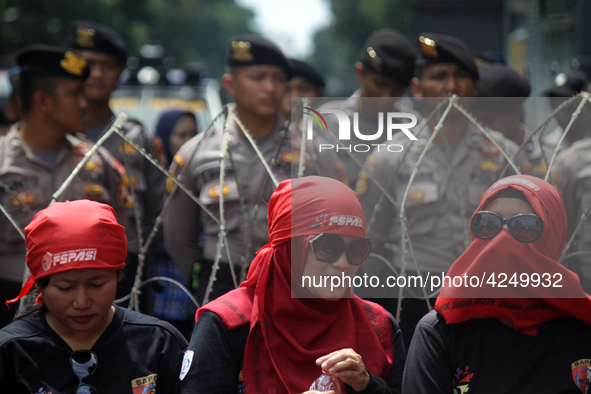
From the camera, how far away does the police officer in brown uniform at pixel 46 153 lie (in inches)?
123

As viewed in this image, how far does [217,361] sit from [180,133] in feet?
14.3

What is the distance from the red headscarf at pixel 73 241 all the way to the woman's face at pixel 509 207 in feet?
4.06

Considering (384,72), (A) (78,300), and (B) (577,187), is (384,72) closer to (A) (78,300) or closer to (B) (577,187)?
(B) (577,187)

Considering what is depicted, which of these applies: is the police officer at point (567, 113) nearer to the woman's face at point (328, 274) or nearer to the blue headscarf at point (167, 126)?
the woman's face at point (328, 274)

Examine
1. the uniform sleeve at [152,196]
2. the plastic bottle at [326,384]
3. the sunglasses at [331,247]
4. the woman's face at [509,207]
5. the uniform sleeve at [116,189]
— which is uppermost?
the uniform sleeve at [152,196]

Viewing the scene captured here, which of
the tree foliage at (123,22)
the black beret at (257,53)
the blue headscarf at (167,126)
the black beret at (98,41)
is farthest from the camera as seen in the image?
the tree foliage at (123,22)

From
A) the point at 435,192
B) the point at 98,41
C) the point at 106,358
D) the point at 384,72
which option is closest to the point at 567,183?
the point at 435,192

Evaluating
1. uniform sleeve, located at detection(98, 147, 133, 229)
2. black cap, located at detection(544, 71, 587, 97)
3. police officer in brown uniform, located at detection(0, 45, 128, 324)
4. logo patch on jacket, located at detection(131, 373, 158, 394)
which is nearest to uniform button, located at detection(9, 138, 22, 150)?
A: police officer in brown uniform, located at detection(0, 45, 128, 324)

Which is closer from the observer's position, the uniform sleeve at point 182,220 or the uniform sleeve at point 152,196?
the uniform sleeve at point 182,220

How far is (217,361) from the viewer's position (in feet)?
6.47

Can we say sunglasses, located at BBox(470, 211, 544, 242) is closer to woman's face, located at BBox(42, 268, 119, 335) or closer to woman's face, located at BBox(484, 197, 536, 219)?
woman's face, located at BBox(484, 197, 536, 219)

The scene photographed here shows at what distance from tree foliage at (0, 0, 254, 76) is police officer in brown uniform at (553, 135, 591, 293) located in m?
15.6

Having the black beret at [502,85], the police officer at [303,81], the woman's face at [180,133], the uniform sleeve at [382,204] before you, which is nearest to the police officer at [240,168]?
the uniform sleeve at [382,204]

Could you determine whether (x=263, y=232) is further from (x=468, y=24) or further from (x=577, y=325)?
(x=468, y=24)
